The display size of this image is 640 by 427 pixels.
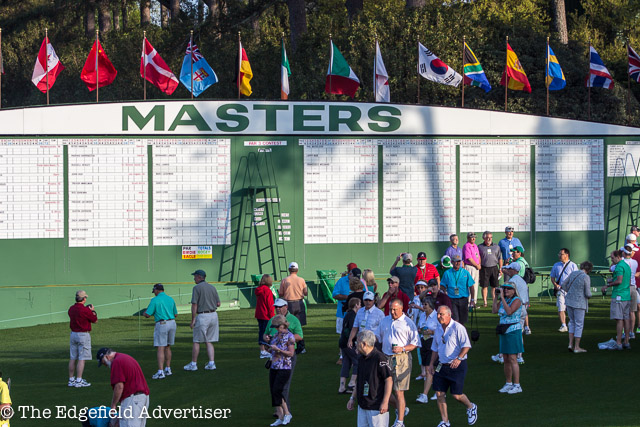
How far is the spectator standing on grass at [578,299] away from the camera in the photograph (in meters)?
18.3

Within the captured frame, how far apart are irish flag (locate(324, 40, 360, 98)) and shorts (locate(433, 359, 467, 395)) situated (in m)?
15.1

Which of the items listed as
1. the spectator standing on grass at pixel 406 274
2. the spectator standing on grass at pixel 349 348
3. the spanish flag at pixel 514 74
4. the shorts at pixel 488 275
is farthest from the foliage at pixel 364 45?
the spectator standing on grass at pixel 349 348

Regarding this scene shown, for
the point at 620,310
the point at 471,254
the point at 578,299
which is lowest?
the point at 620,310

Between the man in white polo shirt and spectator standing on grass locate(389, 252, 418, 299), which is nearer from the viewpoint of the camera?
the man in white polo shirt

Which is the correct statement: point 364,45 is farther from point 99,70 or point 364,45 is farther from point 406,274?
point 406,274

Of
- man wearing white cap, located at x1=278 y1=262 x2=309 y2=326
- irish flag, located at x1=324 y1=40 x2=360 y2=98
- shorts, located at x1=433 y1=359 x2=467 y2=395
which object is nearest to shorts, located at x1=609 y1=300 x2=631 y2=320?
shorts, located at x1=433 y1=359 x2=467 y2=395

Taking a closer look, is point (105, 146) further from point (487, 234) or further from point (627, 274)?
point (627, 274)

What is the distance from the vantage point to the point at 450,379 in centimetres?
1370

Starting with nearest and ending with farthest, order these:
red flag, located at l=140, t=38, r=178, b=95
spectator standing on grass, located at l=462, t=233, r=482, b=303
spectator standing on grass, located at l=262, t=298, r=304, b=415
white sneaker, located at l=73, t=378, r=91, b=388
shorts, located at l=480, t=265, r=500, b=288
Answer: spectator standing on grass, located at l=262, t=298, r=304, b=415 → white sneaker, located at l=73, t=378, r=91, b=388 → spectator standing on grass, located at l=462, t=233, r=482, b=303 → shorts, located at l=480, t=265, r=500, b=288 → red flag, located at l=140, t=38, r=178, b=95

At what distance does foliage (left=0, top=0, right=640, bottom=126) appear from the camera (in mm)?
37219

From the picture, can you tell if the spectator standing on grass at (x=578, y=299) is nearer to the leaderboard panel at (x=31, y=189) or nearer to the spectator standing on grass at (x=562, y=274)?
the spectator standing on grass at (x=562, y=274)

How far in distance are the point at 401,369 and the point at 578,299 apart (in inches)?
230

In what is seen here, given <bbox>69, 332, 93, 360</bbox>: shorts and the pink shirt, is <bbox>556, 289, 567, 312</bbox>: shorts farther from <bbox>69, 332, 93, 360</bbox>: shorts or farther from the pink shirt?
<bbox>69, 332, 93, 360</bbox>: shorts

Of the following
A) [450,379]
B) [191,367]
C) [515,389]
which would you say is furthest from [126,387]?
[515,389]
